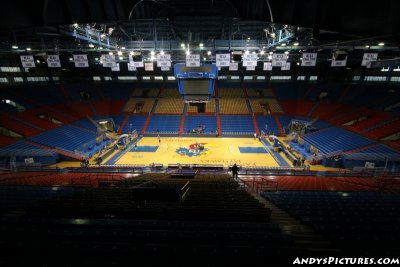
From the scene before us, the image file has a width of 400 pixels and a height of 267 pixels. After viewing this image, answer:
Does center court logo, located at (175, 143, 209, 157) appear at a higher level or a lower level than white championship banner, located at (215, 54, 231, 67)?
lower

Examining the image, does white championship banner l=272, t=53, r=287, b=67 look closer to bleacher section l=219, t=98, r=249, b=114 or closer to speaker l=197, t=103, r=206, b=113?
bleacher section l=219, t=98, r=249, b=114

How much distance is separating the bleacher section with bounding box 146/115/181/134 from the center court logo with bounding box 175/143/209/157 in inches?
263

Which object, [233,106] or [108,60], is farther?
[233,106]

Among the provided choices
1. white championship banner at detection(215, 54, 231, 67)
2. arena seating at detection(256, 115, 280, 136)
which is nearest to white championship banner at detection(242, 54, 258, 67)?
white championship banner at detection(215, 54, 231, 67)

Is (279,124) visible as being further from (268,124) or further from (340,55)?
(340,55)

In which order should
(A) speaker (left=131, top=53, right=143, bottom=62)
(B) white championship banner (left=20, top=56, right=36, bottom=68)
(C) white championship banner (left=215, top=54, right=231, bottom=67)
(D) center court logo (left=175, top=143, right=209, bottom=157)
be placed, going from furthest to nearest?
1. (D) center court logo (left=175, top=143, right=209, bottom=157)
2. (A) speaker (left=131, top=53, right=143, bottom=62)
3. (C) white championship banner (left=215, top=54, right=231, bottom=67)
4. (B) white championship banner (left=20, top=56, right=36, bottom=68)

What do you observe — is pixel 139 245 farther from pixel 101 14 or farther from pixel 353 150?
pixel 353 150

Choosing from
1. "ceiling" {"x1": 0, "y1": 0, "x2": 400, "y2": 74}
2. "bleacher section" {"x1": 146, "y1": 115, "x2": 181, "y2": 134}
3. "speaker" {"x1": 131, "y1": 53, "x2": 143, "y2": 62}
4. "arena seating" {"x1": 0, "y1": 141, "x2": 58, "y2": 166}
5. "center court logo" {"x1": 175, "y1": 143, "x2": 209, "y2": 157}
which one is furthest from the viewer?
"bleacher section" {"x1": 146, "y1": 115, "x2": 181, "y2": 134}

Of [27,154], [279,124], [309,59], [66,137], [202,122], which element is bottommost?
[279,124]

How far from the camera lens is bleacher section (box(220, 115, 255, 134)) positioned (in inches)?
→ 1253

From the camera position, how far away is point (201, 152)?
80.1 feet

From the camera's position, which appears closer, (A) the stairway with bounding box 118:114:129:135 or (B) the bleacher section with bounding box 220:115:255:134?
(B) the bleacher section with bounding box 220:115:255:134

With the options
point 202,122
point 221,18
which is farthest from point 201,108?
point 221,18

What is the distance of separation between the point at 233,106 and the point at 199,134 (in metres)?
9.36
